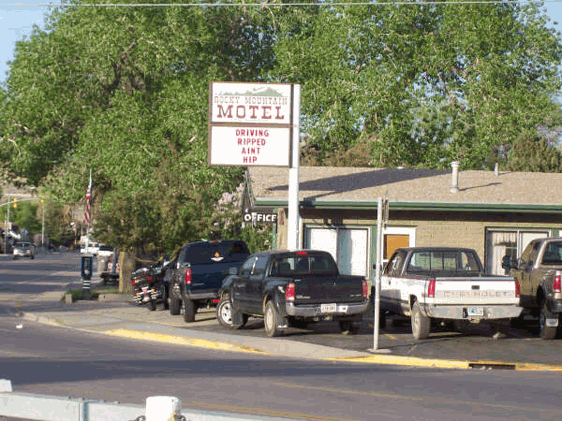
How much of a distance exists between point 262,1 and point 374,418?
46033mm

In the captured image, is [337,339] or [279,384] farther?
[337,339]

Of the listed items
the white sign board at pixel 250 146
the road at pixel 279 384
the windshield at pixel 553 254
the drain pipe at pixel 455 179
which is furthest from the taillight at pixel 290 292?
the drain pipe at pixel 455 179

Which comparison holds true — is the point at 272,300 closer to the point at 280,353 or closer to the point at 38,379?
the point at 280,353

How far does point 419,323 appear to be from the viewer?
20.2 m

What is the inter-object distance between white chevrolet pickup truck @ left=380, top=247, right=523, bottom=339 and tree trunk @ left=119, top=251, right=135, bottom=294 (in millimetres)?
22099

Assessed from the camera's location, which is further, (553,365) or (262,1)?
(262,1)

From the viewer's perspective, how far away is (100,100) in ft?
173

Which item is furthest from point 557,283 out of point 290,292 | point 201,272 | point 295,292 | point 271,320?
point 201,272

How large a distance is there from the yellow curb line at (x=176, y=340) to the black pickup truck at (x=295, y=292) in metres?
1.33

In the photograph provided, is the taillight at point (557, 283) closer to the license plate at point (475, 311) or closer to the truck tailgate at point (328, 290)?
the license plate at point (475, 311)

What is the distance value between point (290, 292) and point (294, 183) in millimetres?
7923

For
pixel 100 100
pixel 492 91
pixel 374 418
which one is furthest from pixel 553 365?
pixel 100 100

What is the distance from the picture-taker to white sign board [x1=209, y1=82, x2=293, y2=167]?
2878cm

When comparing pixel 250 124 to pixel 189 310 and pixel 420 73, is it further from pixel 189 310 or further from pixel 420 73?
pixel 420 73
